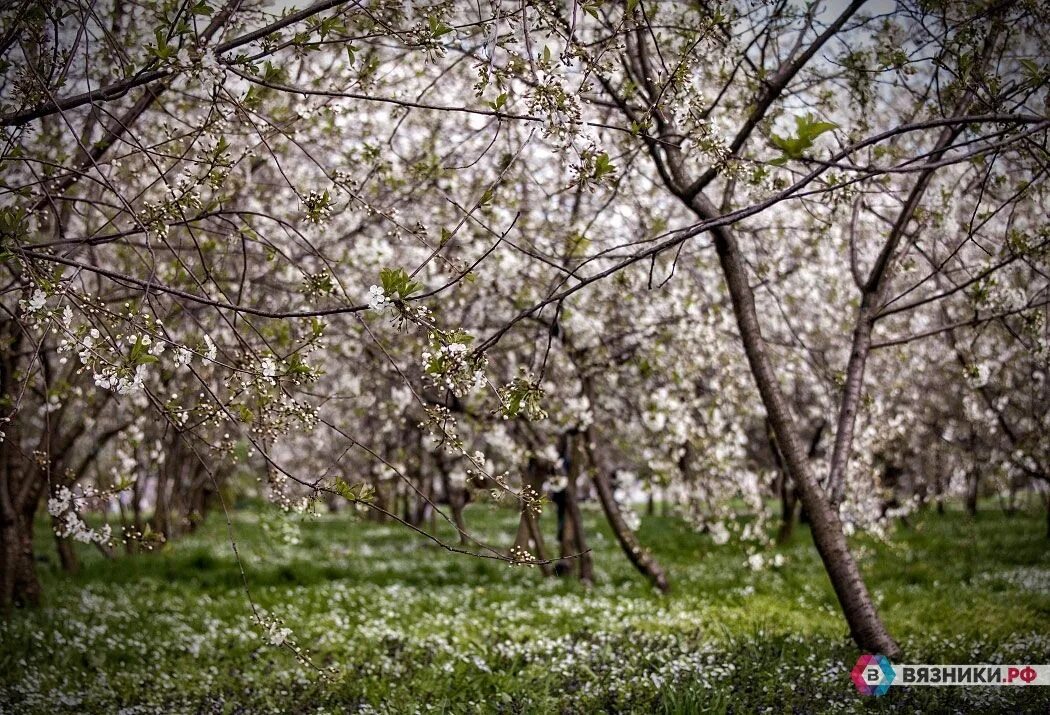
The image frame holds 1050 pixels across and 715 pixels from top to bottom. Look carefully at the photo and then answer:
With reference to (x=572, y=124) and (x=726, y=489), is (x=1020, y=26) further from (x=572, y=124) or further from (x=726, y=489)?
(x=726, y=489)

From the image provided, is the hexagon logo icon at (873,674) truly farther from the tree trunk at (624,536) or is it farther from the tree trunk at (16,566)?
the tree trunk at (16,566)

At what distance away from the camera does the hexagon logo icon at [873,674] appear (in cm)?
380

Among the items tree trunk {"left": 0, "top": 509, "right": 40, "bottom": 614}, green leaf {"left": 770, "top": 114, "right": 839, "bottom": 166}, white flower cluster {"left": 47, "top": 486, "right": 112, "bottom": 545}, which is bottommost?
tree trunk {"left": 0, "top": 509, "right": 40, "bottom": 614}

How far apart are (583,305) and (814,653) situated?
3304mm

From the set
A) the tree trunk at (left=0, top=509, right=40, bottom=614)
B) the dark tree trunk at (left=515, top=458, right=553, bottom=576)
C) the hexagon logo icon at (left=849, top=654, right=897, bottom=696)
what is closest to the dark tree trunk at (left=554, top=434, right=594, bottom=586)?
the dark tree trunk at (left=515, top=458, right=553, bottom=576)

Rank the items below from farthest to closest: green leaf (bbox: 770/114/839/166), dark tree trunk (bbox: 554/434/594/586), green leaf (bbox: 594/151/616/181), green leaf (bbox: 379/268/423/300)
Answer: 1. dark tree trunk (bbox: 554/434/594/586)
2. green leaf (bbox: 594/151/616/181)
3. green leaf (bbox: 379/268/423/300)
4. green leaf (bbox: 770/114/839/166)

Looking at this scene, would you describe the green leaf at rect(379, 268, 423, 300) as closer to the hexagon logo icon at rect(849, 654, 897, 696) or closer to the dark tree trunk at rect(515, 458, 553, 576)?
the hexagon logo icon at rect(849, 654, 897, 696)

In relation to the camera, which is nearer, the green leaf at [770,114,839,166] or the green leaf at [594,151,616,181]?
the green leaf at [770,114,839,166]

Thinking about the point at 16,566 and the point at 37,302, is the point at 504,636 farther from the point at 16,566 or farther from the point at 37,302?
the point at 16,566

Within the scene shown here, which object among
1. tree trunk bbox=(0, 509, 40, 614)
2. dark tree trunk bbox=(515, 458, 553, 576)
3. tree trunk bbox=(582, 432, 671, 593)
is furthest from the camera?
dark tree trunk bbox=(515, 458, 553, 576)

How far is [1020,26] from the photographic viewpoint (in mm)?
4086

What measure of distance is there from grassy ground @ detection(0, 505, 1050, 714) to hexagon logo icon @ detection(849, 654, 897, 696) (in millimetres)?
77

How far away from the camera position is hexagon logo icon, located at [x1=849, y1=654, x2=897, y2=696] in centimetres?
380
